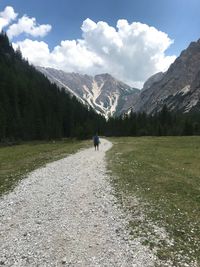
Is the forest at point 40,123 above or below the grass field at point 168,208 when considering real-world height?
above

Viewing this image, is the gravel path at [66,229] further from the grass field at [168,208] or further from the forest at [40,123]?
the forest at [40,123]

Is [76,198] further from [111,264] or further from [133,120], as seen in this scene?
[133,120]

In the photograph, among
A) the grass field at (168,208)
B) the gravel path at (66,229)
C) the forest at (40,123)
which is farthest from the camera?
the forest at (40,123)

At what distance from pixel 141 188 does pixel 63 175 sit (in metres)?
9.36

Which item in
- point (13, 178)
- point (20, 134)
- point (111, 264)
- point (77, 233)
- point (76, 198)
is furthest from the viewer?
point (20, 134)

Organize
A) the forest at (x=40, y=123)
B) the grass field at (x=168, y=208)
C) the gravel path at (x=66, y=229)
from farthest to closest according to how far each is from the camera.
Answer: the forest at (x=40, y=123) → the grass field at (x=168, y=208) → the gravel path at (x=66, y=229)

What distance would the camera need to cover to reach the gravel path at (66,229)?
10.4m

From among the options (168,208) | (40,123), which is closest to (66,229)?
(168,208)

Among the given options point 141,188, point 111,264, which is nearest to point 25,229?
point 111,264

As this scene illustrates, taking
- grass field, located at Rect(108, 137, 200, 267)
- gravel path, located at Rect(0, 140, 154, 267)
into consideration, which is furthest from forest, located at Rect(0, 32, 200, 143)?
gravel path, located at Rect(0, 140, 154, 267)

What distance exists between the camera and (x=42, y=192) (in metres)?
20.7

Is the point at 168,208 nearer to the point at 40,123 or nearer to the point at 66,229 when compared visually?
the point at 66,229

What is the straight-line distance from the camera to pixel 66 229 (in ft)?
42.9

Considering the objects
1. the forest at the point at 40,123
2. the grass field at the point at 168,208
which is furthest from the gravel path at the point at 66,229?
the forest at the point at 40,123
